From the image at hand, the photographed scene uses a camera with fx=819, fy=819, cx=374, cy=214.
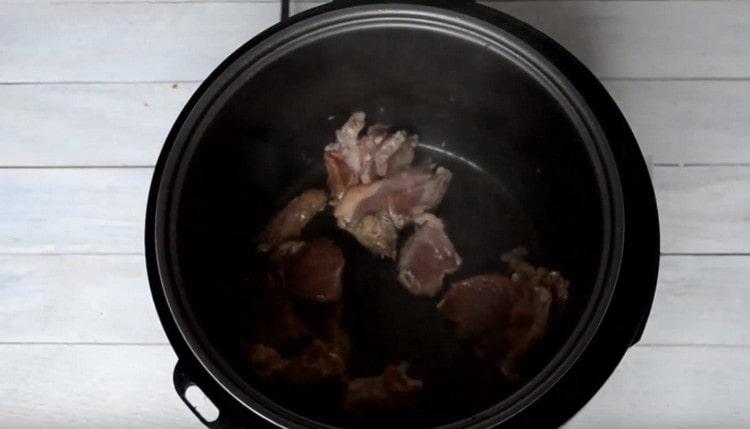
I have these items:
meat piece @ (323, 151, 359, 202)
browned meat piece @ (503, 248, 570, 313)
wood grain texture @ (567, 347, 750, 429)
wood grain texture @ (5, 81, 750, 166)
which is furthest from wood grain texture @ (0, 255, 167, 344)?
wood grain texture @ (567, 347, 750, 429)

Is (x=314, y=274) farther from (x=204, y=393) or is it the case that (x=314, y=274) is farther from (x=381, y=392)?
(x=204, y=393)

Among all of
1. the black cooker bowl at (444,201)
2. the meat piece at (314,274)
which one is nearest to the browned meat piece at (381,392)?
the black cooker bowl at (444,201)

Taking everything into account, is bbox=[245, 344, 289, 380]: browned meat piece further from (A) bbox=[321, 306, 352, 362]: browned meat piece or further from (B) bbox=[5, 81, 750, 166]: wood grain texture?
(B) bbox=[5, 81, 750, 166]: wood grain texture

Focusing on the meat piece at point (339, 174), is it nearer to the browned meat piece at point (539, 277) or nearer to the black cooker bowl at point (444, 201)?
the black cooker bowl at point (444, 201)

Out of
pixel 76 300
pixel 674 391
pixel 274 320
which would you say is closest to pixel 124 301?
pixel 76 300

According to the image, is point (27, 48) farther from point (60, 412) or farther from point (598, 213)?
point (598, 213)

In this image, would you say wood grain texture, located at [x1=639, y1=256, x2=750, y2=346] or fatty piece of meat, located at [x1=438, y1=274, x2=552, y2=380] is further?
wood grain texture, located at [x1=639, y1=256, x2=750, y2=346]
